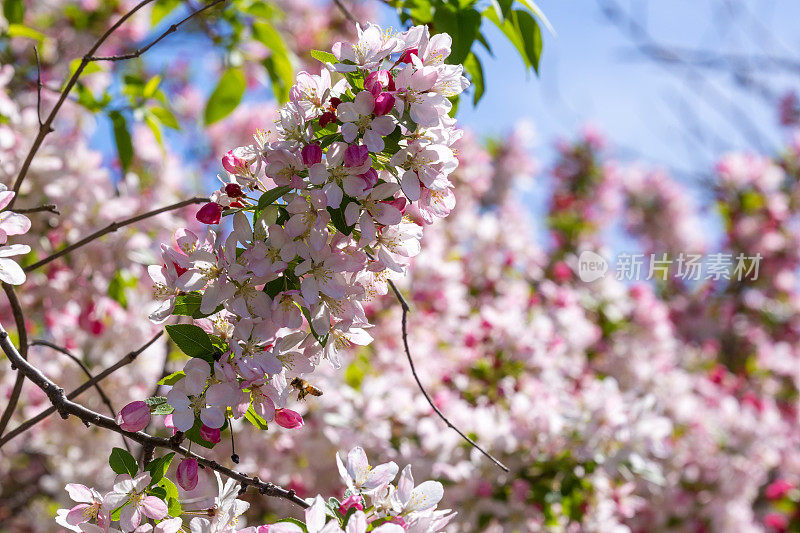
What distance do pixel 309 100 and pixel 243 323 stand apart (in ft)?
0.91

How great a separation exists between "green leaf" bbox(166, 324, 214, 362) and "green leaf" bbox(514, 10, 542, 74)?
692 mm

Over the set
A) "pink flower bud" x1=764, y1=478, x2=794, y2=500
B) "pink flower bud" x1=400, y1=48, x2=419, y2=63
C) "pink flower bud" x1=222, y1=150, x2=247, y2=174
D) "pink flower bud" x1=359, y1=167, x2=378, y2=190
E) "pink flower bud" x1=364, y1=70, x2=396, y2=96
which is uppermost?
"pink flower bud" x1=400, y1=48, x2=419, y2=63

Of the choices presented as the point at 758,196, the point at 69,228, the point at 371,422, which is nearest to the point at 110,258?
the point at 69,228

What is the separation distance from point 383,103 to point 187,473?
489 millimetres

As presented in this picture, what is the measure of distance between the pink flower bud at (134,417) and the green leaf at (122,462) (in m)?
0.07

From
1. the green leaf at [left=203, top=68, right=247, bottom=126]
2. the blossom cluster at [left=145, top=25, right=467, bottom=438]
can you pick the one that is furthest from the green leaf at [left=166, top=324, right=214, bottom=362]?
the green leaf at [left=203, top=68, right=247, bottom=126]

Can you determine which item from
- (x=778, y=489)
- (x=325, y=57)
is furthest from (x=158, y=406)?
(x=778, y=489)

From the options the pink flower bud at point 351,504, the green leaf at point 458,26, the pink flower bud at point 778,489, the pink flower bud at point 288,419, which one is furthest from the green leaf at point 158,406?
the pink flower bud at point 778,489

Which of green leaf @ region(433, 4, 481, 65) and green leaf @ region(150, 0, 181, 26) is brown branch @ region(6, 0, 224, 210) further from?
green leaf @ region(150, 0, 181, 26)

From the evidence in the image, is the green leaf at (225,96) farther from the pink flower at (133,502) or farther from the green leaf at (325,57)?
the pink flower at (133,502)

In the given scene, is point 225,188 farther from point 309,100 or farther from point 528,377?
point 528,377

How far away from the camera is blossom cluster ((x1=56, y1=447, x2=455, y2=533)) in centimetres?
85

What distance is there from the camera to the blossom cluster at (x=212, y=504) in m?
0.85

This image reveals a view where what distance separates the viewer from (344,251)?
0.90 metres
